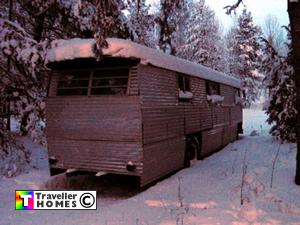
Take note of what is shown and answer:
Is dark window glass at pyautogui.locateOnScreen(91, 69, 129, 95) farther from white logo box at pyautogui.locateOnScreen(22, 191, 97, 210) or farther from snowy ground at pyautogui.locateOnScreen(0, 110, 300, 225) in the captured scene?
white logo box at pyautogui.locateOnScreen(22, 191, 97, 210)

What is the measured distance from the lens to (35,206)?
277 inches

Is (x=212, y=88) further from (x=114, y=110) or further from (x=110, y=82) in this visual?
(x=114, y=110)

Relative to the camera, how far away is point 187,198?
24.9 ft

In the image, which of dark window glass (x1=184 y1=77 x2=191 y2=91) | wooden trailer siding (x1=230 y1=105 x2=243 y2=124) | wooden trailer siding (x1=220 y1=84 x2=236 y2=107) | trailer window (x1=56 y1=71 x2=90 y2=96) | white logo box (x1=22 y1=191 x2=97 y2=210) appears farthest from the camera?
wooden trailer siding (x1=230 y1=105 x2=243 y2=124)

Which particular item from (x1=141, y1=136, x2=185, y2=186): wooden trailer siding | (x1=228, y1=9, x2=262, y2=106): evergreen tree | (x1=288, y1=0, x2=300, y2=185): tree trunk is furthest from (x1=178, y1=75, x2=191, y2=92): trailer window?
(x1=228, y1=9, x2=262, y2=106): evergreen tree

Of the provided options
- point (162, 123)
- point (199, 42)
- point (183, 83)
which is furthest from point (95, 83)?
point (199, 42)

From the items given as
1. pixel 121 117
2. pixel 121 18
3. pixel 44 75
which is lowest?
pixel 121 117

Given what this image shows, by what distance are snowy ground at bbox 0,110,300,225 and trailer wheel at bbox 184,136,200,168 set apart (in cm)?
28

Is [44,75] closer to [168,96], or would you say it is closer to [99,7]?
[168,96]

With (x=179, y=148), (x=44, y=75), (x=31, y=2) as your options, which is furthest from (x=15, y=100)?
(x=179, y=148)

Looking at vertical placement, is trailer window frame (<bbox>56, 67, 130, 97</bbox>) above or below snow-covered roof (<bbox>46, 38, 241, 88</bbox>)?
below

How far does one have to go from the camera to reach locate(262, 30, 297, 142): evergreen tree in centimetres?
1675

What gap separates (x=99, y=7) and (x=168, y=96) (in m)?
3.50

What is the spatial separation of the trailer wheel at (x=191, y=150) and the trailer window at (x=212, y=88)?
6.81 ft
